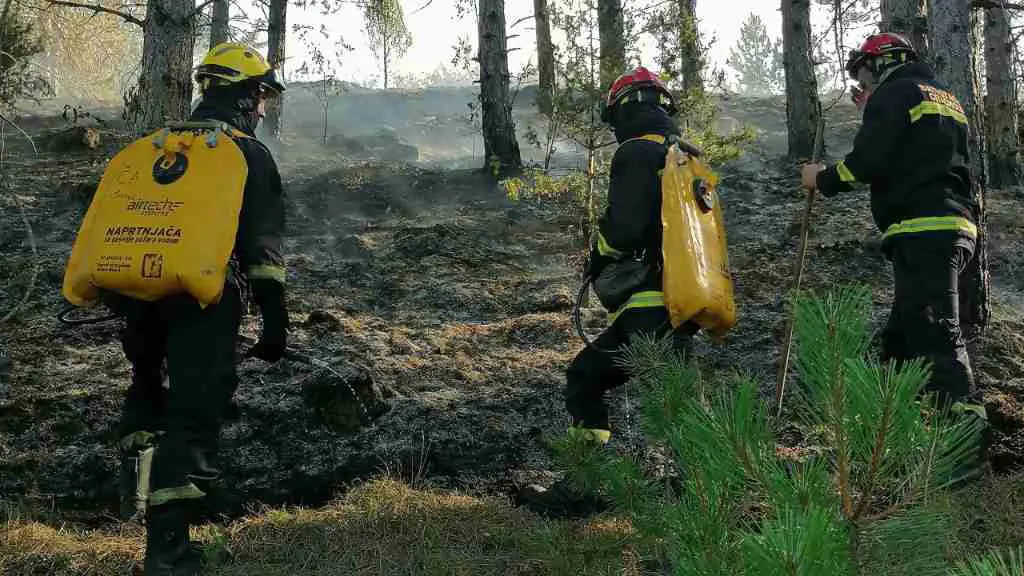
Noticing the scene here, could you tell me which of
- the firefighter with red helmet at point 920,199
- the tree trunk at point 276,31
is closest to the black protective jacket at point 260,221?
the firefighter with red helmet at point 920,199

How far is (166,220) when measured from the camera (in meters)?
2.96

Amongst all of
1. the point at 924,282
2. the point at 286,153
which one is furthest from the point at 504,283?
the point at 286,153

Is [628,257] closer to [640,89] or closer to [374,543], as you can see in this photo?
Answer: [640,89]

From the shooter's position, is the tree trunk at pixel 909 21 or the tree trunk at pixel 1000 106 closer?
the tree trunk at pixel 909 21

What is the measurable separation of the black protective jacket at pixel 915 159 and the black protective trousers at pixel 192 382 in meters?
2.93

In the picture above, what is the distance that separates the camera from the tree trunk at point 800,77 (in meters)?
11.5

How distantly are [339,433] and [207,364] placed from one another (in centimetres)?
148

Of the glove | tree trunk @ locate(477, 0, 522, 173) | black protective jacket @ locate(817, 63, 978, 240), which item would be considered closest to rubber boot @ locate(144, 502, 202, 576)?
the glove

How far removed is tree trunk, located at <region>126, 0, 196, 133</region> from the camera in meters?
5.75

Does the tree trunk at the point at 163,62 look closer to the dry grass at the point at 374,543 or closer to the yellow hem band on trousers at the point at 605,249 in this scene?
the dry grass at the point at 374,543

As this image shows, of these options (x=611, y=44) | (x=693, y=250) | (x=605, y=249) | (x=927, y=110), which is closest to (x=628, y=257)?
(x=605, y=249)

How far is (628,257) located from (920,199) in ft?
4.75

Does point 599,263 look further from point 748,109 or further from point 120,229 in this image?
point 748,109

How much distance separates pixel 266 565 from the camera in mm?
3166
